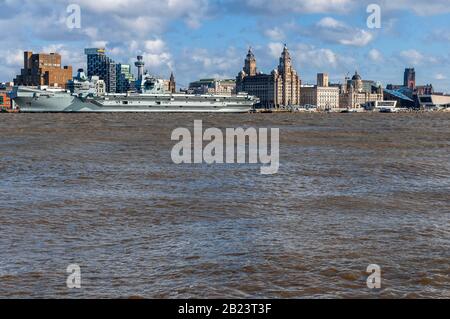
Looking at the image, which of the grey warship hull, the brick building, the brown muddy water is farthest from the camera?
the brick building

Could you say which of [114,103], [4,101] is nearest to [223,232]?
[114,103]

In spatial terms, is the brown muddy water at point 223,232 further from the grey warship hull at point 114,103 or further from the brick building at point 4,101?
the brick building at point 4,101

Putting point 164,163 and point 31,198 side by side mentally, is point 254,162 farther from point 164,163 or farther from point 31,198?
point 31,198

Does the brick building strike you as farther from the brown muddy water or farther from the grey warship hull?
the brown muddy water

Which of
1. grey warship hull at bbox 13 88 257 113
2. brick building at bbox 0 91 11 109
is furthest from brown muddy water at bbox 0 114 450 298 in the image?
brick building at bbox 0 91 11 109

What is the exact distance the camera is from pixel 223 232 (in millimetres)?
12141

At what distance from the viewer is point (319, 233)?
39.5 ft

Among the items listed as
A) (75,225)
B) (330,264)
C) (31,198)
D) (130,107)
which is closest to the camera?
(330,264)

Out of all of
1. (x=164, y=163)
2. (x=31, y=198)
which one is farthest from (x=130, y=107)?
(x=31, y=198)

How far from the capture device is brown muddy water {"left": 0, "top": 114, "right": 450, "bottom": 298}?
8.74 metres

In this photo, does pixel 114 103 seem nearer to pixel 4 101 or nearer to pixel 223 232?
pixel 4 101

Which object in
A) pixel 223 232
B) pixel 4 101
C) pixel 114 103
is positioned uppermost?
pixel 4 101

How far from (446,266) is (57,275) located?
226 inches
